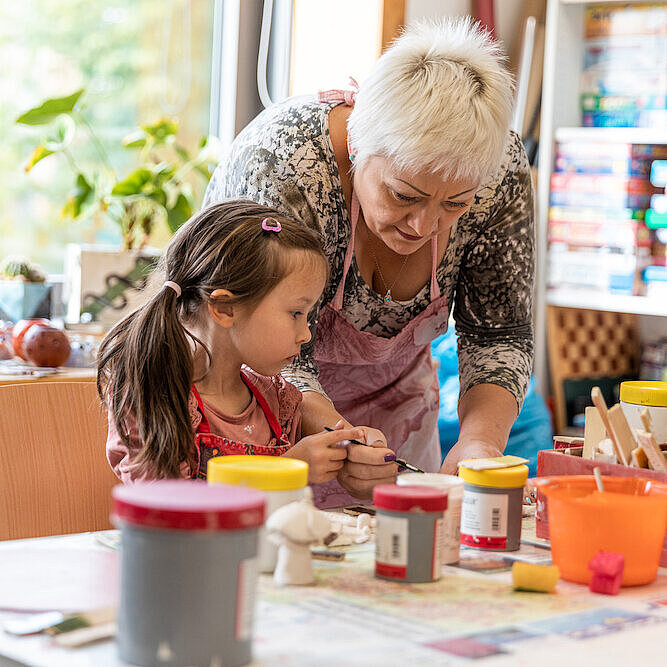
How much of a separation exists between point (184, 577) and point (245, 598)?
0.05 metres

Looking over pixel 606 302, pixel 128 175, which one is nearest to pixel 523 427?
pixel 606 302

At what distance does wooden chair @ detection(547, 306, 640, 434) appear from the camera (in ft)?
10.2

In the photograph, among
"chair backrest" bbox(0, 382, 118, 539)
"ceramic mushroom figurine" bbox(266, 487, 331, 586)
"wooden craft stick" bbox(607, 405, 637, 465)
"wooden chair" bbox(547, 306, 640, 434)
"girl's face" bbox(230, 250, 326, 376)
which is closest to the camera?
"ceramic mushroom figurine" bbox(266, 487, 331, 586)

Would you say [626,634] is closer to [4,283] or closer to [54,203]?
[4,283]

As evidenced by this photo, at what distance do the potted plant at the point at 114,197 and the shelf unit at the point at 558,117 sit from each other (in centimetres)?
101

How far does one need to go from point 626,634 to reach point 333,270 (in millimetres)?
810

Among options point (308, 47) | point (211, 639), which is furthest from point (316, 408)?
point (308, 47)

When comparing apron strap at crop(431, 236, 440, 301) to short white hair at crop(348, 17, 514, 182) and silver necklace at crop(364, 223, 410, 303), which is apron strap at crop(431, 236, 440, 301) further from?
short white hair at crop(348, 17, 514, 182)

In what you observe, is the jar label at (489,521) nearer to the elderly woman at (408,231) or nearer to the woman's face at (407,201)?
the elderly woman at (408,231)

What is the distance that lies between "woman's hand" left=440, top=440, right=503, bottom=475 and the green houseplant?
1.29 metres

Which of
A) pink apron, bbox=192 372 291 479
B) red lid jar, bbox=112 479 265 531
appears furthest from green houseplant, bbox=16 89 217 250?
red lid jar, bbox=112 479 265 531

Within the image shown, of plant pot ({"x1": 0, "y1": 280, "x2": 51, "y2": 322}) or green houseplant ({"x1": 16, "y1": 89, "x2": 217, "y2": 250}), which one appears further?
green houseplant ({"x1": 16, "y1": 89, "x2": 217, "y2": 250})

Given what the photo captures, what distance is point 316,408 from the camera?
57.8 inches

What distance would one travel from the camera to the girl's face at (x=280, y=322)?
138 cm
